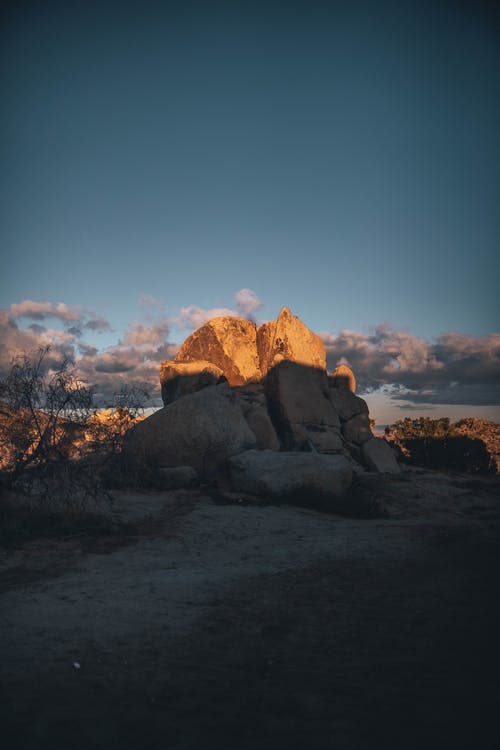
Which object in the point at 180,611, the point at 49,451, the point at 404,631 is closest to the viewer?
the point at 404,631

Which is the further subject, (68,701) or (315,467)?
(315,467)

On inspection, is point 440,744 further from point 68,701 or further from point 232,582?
point 232,582

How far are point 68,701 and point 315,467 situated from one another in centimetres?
785

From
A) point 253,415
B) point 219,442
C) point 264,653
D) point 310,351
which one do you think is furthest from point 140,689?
point 310,351

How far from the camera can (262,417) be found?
15016mm

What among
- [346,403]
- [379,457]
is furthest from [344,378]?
[379,457]

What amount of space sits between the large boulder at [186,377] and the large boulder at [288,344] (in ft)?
A: 7.84

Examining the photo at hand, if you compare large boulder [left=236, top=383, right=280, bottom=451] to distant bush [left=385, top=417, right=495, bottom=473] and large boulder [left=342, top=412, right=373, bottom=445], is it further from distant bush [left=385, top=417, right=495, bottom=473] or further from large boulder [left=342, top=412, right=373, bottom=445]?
distant bush [left=385, top=417, right=495, bottom=473]

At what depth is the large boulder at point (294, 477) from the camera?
32.0 ft

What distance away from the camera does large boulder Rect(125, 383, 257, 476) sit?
39.5 feet

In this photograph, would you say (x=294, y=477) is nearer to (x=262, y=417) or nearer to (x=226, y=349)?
(x=262, y=417)

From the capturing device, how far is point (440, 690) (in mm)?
2801

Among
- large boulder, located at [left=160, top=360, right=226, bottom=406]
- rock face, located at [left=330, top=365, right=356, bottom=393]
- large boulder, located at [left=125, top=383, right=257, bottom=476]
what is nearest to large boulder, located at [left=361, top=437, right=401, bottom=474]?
rock face, located at [left=330, top=365, right=356, bottom=393]

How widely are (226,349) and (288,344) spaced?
267 cm
